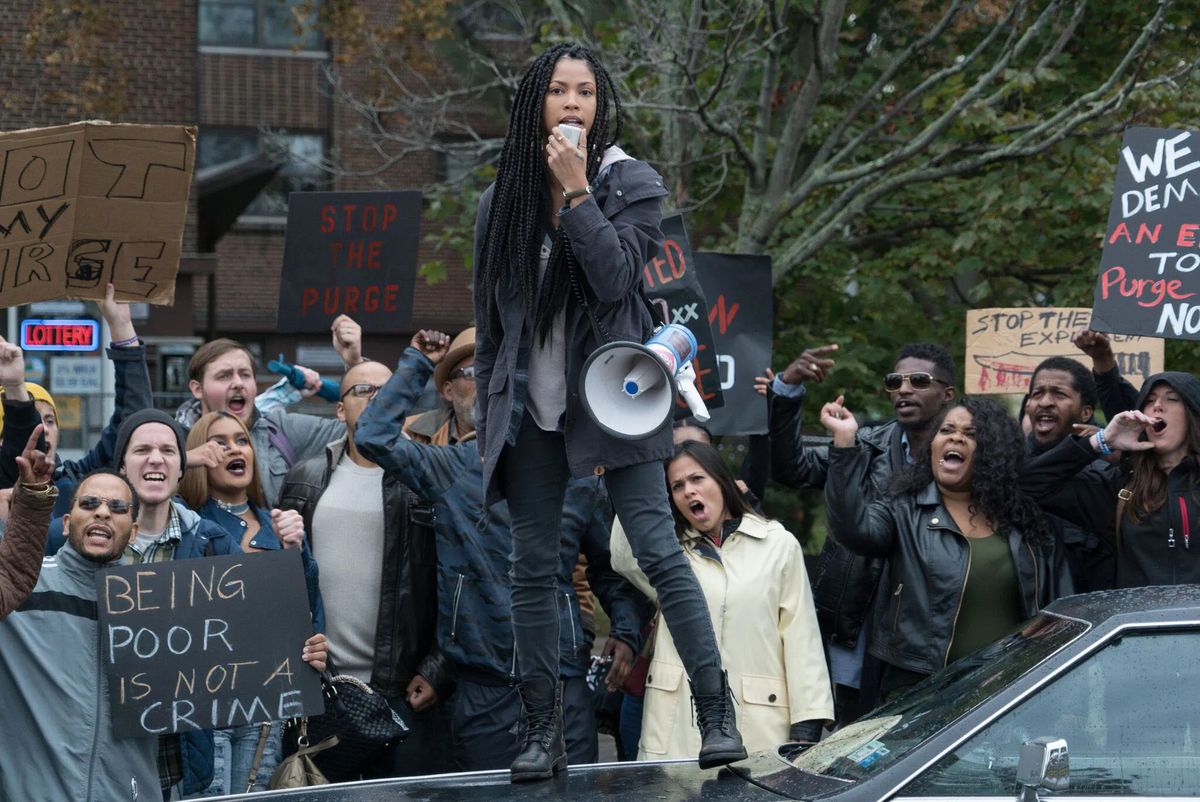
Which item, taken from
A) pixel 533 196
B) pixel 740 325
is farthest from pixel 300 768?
pixel 740 325

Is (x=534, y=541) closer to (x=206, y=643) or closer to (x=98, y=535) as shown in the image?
(x=206, y=643)

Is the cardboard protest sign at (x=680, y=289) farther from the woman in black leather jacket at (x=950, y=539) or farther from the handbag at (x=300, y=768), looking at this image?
the handbag at (x=300, y=768)

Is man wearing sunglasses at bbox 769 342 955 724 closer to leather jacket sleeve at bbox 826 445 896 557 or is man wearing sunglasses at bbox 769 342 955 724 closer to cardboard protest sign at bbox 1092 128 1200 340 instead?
leather jacket sleeve at bbox 826 445 896 557

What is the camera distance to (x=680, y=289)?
23.9 feet

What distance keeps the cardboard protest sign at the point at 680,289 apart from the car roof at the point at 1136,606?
3095 millimetres

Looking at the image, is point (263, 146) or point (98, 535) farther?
point (263, 146)

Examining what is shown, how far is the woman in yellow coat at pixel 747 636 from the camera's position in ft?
18.6

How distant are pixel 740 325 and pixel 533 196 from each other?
3.40m

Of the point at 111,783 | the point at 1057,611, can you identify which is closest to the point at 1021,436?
the point at 1057,611

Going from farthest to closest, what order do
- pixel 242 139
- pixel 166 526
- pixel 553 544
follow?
1. pixel 242 139
2. pixel 166 526
3. pixel 553 544

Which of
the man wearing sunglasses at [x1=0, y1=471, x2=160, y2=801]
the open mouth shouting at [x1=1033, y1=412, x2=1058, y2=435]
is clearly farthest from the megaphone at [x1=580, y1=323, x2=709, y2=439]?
the open mouth shouting at [x1=1033, y1=412, x2=1058, y2=435]

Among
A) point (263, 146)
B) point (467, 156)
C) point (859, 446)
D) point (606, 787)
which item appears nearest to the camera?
point (606, 787)

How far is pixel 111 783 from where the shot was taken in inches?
205

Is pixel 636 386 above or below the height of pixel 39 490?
above
